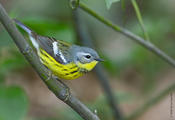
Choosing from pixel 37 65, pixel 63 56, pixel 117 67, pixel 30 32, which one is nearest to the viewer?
pixel 37 65

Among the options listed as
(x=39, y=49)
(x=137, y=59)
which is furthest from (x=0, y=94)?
(x=137, y=59)

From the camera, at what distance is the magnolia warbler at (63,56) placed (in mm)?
3449

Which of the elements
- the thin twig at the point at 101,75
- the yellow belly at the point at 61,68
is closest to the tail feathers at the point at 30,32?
the yellow belly at the point at 61,68

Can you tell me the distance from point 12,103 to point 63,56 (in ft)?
2.21

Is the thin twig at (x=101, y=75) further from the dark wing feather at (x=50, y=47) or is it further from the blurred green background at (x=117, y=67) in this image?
the dark wing feather at (x=50, y=47)

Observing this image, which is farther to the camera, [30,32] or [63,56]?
[63,56]

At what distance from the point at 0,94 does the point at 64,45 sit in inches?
32.6

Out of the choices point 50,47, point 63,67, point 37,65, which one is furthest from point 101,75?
point 37,65

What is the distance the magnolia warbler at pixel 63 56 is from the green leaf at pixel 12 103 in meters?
0.39

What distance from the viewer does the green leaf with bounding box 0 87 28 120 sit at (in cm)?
341

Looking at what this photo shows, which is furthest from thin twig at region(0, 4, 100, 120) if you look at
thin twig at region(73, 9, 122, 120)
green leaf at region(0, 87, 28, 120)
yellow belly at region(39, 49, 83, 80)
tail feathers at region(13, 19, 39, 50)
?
thin twig at region(73, 9, 122, 120)

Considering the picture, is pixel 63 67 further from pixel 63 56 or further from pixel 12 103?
pixel 12 103

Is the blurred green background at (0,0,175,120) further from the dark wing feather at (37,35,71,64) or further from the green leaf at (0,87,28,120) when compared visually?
the green leaf at (0,87,28,120)

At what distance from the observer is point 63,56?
3670 millimetres
